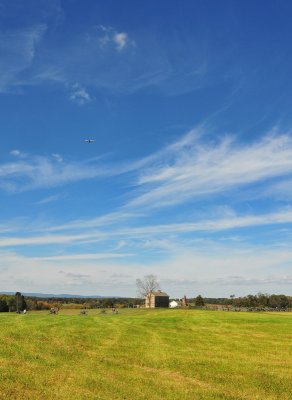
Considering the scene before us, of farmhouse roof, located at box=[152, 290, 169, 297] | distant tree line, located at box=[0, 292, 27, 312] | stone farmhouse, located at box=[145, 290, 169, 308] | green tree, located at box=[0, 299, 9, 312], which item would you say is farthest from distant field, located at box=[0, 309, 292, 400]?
farmhouse roof, located at box=[152, 290, 169, 297]

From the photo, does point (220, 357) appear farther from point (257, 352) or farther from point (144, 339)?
point (144, 339)

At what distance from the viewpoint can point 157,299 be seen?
182m

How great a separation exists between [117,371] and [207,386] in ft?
16.7

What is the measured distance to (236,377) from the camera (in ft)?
76.9

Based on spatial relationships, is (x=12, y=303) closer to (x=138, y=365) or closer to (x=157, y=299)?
(x=157, y=299)

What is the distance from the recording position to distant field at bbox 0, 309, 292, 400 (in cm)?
1942

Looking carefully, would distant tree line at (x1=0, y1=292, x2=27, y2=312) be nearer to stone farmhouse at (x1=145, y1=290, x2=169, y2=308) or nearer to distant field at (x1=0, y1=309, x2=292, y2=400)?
stone farmhouse at (x1=145, y1=290, x2=169, y2=308)

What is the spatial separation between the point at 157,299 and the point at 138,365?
523ft

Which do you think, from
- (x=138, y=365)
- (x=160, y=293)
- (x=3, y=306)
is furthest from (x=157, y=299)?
(x=138, y=365)

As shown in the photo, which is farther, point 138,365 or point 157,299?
point 157,299

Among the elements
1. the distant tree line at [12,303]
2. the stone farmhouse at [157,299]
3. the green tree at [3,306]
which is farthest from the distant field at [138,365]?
the stone farmhouse at [157,299]

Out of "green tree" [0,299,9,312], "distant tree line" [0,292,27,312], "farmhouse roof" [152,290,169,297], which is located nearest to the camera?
"green tree" [0,299,9,312]

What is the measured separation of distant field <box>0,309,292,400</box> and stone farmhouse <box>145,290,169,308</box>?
139864mm

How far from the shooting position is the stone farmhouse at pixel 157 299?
595ft
